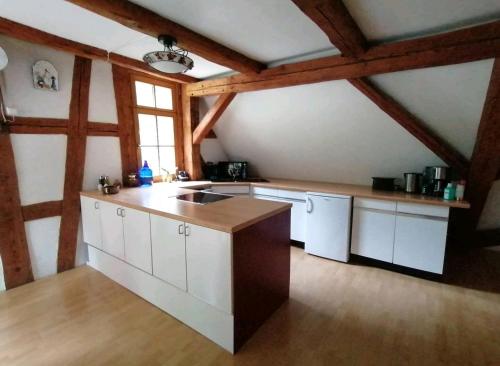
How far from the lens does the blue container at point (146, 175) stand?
127 inches

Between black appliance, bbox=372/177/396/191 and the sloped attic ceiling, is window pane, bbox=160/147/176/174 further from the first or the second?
black appliance, bbox=372/177/396/191

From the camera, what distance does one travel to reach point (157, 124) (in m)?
3.53

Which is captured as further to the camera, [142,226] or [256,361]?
[142,226]

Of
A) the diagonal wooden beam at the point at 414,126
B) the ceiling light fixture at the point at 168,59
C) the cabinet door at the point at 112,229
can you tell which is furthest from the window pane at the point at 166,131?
the diagonal wooden beam at the point at 414,126

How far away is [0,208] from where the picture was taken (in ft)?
7.54

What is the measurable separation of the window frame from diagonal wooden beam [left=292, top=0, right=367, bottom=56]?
237 centimetres

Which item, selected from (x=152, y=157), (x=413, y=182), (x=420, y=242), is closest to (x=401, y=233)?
(x=420, y=242)

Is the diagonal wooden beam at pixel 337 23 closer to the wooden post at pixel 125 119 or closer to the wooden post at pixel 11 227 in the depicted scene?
the wooden post at pixel 125 119

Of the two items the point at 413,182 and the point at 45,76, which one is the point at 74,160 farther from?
the point at 413,182

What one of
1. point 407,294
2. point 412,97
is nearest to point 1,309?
point 407,294

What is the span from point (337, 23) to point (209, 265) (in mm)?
1788

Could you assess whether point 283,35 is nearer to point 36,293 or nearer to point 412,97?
point 412,97

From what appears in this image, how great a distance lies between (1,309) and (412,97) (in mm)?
4028

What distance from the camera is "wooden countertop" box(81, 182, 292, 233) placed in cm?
167
